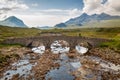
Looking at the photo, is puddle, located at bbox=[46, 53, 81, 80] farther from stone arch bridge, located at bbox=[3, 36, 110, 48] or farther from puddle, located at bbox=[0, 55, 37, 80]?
stone arch bridge, located at bbox=[3, 36, 110, 48]

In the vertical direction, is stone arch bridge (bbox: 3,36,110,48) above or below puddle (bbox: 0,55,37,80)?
above

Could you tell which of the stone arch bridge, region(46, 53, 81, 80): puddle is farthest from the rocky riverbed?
the stone arch bridge

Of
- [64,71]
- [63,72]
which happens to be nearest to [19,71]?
[63,72]

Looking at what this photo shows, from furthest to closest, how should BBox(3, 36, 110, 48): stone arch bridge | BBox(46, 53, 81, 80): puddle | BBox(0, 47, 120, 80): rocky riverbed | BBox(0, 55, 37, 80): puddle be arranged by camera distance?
BBox(3, 36, 110, 48): stone arch bridge → BBox(0, 55, 37, 80): puddle → BBox(46, 53, 81, 80): puddle → BBox(0, 47, 120, 80): rocky riverbed

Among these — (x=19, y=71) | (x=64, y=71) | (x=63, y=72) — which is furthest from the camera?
(x=19, y=71)

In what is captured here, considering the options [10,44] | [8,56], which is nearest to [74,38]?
[10,44]

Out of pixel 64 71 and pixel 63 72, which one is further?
pixel 64 71

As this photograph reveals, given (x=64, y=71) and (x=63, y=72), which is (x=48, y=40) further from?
(x=63, y=72)

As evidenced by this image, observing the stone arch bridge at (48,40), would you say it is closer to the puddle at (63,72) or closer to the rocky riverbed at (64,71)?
the rocky riverbed at (64,71)

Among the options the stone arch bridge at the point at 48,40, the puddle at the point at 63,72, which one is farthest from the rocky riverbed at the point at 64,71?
the stone arch bridge at the point at 48,40

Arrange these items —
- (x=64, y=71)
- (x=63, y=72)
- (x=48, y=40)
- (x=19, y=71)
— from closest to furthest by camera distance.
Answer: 1. (x=63, y=72)
2. (x=64, y=71)
3. (x=19, y=71)
4. (x=48, y=40)

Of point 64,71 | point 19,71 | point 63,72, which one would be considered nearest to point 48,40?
point 19,71

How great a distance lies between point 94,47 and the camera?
140125 millimetres

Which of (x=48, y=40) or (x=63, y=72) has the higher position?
(x=48, y=40)
